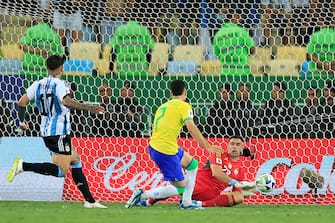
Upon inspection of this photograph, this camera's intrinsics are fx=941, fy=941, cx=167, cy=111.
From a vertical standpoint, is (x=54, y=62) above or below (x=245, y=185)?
above

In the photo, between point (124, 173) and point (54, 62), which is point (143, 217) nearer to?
point (54, 62)

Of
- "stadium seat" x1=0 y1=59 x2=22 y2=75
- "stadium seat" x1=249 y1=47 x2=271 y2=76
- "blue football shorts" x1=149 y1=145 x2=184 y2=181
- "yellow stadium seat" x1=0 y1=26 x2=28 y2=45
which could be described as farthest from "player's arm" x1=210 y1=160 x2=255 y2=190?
"yellow stadium seat" x1=0 y1=26 x2=28 y2=45

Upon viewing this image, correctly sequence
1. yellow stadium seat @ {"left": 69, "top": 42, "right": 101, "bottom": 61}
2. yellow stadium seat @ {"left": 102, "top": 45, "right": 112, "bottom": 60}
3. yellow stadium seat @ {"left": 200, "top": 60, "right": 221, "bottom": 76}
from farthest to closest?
yellow stadium seat @ {"left": 102, "top": 45, "right": 112, "bottom": 60}, yellow stadium seat @ {"left": 69, "top": 42, "right": 101, "bottom": 61}, yellow stadium seat @ {"left": 200, "top": 60, "right": 221, "bottom": 76}

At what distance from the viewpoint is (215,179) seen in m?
11.4

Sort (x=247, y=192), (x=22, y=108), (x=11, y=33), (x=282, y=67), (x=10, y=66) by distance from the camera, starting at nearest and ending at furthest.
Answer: (x=22, y=108), (x=247, y=192), (x=10, y=66), (x=11, y=33), (x=282, y=67)

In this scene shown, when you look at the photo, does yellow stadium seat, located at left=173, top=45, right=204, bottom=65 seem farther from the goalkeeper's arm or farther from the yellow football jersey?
the yellow football jersey

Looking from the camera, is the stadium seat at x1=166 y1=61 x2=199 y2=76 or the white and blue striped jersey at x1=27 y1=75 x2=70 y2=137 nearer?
the white and blue striped jersey at x1=27 y1=75 x2=70 y2=137

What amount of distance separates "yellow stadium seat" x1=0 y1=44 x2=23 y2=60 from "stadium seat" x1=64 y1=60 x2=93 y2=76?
26.5 inches

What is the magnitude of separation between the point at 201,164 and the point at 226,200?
116 cm

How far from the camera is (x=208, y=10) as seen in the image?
1392 cm

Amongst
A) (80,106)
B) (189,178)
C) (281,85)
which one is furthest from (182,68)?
(80,106)

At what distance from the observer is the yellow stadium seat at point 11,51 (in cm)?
1297

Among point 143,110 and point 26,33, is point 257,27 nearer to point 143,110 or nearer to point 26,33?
point 143,110

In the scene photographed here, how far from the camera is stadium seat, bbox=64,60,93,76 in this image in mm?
13191
